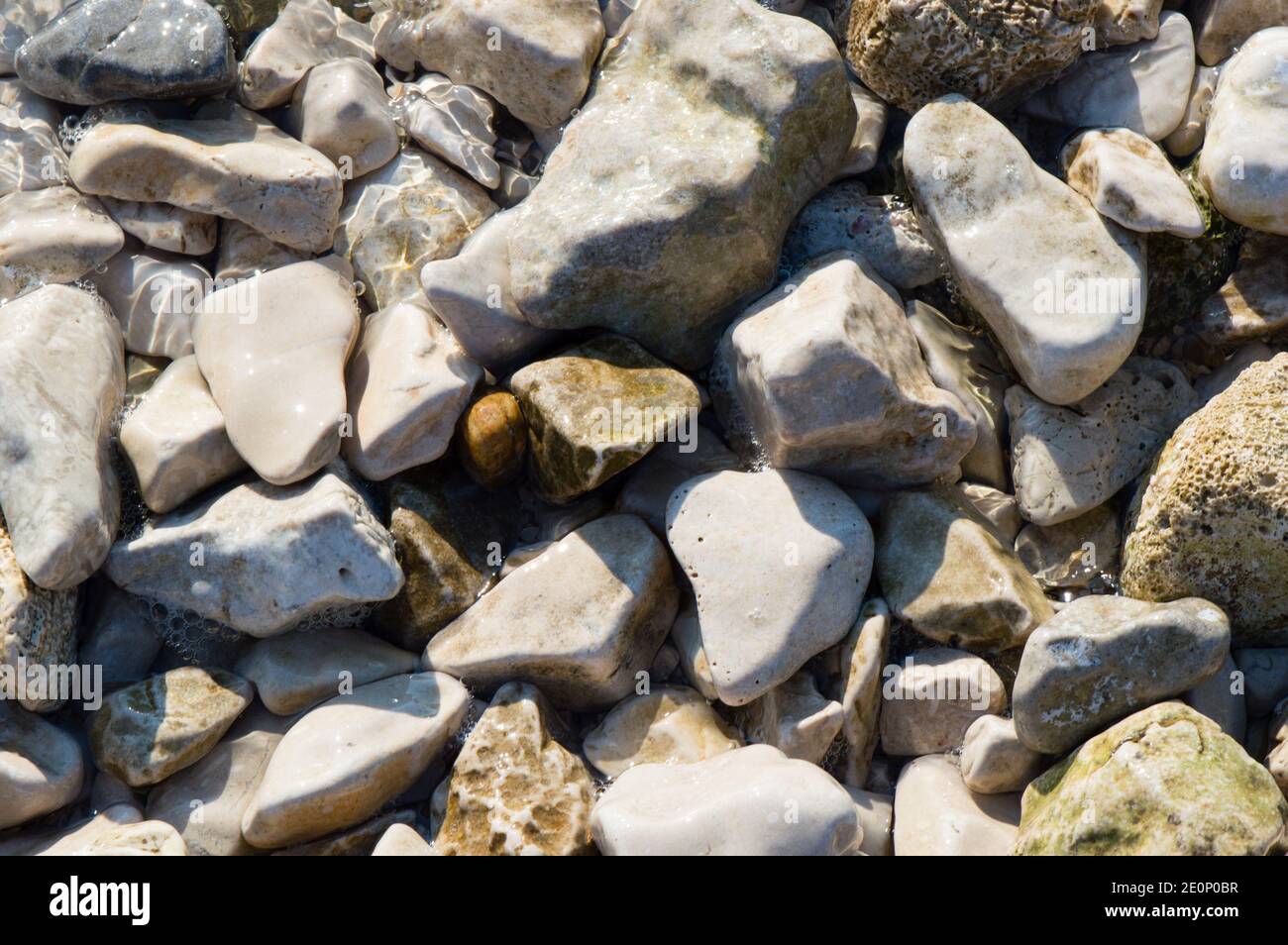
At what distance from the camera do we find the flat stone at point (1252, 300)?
4.96m

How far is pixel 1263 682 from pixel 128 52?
537 centimetres

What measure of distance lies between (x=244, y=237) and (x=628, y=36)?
197 centimetres

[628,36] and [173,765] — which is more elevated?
[628,36]

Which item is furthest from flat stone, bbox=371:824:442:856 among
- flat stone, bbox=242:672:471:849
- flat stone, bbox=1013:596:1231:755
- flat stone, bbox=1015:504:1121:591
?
flat stone, bbox=1015:504:1121:591

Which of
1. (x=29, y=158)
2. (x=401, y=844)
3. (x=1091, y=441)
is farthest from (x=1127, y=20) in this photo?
(x=29, y=158)

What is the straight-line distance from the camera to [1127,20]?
5.27 meters

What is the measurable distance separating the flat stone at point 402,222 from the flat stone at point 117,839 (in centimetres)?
236

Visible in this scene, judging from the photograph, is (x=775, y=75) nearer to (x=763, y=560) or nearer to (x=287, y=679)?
(x=763, y=560)

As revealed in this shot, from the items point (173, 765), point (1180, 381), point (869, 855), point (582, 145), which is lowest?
point (173, 765)

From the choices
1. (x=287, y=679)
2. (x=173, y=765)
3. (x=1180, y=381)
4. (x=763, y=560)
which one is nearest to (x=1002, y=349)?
(x=1180, y=381)

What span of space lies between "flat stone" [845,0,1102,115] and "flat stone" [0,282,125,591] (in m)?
3.59

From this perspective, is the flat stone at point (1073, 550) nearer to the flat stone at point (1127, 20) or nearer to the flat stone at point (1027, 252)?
the flat stone at point (1027, 252)

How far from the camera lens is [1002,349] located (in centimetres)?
509

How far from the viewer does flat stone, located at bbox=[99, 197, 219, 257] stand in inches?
204
